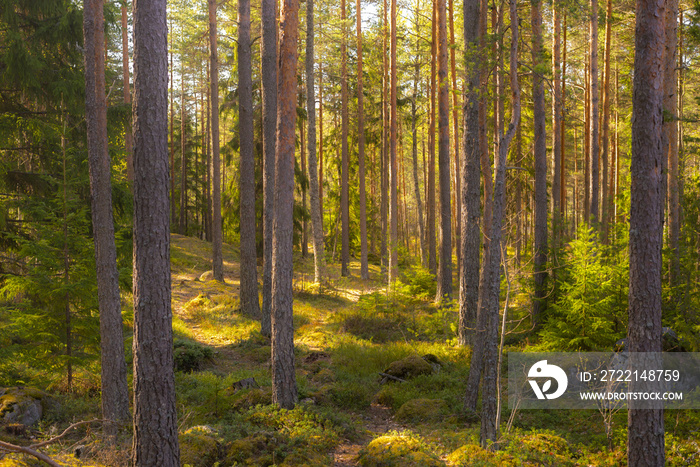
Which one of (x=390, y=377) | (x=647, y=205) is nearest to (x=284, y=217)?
(x=390, y=377)

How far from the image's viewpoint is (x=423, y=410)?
8.34 m

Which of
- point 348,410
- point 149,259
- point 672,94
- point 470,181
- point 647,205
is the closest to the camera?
point 149,259

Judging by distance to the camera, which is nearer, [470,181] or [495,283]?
[495,283]

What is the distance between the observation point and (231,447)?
6.14 metres

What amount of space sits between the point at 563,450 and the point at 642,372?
180 centimetres

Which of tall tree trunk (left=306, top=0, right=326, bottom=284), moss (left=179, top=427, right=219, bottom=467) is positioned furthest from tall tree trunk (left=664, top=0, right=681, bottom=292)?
tall tree trunk (left=306, top=0, right=326, bottom=284)

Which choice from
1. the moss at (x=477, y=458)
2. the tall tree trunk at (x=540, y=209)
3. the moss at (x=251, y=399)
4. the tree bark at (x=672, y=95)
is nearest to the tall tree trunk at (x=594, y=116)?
the tall tree trunk at (x=540, y=209)

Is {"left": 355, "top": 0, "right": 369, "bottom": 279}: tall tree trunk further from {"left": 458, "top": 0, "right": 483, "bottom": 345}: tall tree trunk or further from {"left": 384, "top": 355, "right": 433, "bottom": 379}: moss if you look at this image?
{"left": 384, "top": 355, "right": 433, "bottom": 379}: moss

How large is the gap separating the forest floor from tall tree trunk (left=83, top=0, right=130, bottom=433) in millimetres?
884

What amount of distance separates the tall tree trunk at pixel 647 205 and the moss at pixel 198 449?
5.43 m

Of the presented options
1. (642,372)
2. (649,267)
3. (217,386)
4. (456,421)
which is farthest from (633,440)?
(217,386)

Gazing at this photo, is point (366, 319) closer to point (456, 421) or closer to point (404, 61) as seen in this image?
point (456, 421)

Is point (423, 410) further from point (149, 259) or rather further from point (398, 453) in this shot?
point (149, 259)

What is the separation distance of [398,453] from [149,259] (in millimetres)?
4186
